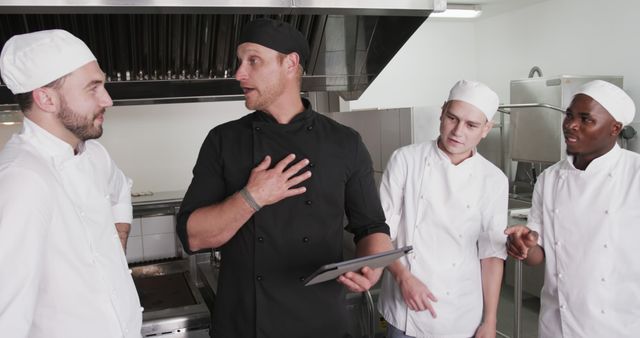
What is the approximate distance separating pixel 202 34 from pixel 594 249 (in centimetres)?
185

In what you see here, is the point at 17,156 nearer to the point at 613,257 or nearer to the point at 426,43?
the point at 613,257

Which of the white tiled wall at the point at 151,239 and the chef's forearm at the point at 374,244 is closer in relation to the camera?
the chef's forearm at the point at 374,244

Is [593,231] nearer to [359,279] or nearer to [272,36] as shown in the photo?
[359,279]

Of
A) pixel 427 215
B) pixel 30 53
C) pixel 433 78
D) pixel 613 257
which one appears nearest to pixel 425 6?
pixel 427 215

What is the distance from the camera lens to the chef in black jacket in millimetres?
1505

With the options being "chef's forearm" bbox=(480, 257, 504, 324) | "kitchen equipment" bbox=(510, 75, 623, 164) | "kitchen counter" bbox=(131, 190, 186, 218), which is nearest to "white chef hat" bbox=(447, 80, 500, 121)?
"chef's forearm" bbox=(480, 257, 504, 324)

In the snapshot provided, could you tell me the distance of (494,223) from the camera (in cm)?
194

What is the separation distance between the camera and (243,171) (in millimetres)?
1536

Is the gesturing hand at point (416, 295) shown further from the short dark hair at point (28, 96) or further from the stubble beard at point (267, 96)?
the short dark hair at point (28, 96)

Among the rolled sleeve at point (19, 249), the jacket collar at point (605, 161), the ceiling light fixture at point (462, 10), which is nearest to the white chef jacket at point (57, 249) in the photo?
the rolled sleeve at point (19, 249)

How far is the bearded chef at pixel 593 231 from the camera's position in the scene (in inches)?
67.9

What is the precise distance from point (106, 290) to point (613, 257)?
60.9 inches

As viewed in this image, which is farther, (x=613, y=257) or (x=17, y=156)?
(x=613, y=257)

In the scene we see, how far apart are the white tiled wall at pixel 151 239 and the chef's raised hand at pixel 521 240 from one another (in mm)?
1858
